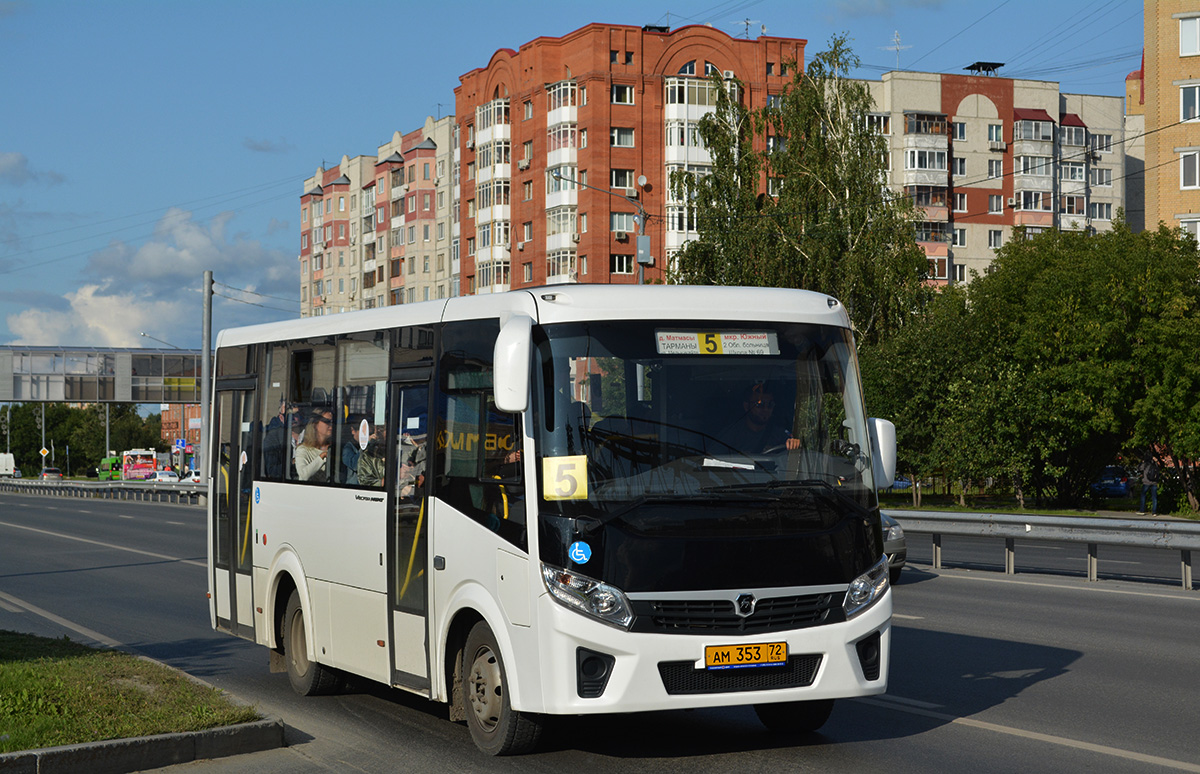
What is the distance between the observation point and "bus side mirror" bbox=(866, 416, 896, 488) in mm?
8000

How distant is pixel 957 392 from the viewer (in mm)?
49469

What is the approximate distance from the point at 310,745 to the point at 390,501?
1.51m

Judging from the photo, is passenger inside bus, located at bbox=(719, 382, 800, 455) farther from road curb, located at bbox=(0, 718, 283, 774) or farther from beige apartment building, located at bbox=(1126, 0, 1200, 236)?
beige apartment building, located at bbox=(1126, 0, 1200, 236)

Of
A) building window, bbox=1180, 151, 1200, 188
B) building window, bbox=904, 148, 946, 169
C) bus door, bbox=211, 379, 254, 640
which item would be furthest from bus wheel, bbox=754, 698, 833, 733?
building window, bbox=904, 148, 946, 169

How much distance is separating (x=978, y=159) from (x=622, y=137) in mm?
27372

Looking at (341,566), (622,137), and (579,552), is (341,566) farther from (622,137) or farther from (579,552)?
(622,137)

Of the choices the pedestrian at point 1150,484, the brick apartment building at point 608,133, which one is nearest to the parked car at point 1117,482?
the brick apartment building at point 608,133

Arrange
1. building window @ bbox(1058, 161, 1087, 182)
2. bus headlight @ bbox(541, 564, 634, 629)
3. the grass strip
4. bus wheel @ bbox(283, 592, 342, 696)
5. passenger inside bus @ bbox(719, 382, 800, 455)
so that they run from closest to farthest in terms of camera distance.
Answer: bus headlight @ bbox(541, 564, 634, 629), passenger inside bus @ bbox(719, 382, 800, 455), the grass strip, bus wheel @ bbox(283, 592, 342, 696), building window @ bbox(1058, 161, 1087, 182)

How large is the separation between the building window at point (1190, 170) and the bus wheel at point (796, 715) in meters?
58.7

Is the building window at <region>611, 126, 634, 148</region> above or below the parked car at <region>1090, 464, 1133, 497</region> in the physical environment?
above

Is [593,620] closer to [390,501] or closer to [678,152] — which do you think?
[390,501]

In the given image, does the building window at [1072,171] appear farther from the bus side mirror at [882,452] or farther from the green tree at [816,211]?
the bus side mirror at [882,452]

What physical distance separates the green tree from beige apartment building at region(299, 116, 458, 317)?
41120mm

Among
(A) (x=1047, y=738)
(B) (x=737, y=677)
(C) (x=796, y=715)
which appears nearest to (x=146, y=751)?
(B) (x=737, y=677)
